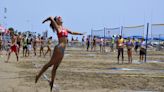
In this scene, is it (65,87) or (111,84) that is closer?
(65,87)

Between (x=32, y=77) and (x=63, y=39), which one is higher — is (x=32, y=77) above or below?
below

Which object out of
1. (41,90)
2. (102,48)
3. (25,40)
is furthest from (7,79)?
(102,48)

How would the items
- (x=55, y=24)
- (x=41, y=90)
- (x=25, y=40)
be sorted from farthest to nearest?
(x=25, y=40) → (x=41, y=90) → (x=55, y=24)

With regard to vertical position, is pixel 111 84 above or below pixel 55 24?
below

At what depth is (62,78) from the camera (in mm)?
13766

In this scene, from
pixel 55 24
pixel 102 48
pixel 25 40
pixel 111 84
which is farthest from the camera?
pixel 102 48

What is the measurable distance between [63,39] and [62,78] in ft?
15.2

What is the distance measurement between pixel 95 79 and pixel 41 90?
3.51 m

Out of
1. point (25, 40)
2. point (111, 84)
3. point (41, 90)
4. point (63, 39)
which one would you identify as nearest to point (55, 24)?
point (63, 39)

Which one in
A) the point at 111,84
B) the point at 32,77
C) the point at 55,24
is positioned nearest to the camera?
the point at 55,24

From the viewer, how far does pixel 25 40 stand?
96.7 ft

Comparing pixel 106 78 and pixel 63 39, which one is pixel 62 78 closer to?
pixel 106 78

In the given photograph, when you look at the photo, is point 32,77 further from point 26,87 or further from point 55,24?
point 55,24

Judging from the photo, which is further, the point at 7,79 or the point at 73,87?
the point at 7,79
